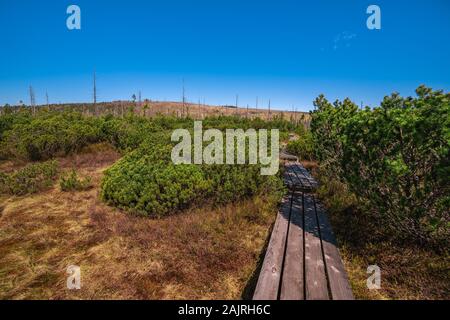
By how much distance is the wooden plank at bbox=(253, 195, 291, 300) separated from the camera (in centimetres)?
242

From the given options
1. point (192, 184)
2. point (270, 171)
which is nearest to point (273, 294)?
point (192, 184)

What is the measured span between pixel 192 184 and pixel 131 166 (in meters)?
1.78

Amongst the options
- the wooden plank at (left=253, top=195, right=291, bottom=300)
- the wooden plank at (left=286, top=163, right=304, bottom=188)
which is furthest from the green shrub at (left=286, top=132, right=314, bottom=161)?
the wooden plank at (left=253, top=195, right=291, bottom=300)

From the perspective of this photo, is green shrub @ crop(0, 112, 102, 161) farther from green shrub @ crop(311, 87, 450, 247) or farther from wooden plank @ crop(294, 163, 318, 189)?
green shrub @ crop(311, 87, 450, 247)

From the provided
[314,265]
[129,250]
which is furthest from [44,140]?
[314,265]

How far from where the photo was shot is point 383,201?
364 cm

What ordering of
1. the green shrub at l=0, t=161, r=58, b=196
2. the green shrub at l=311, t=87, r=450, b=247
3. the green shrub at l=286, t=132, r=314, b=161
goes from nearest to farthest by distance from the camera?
1. the green shrub at l=311, t=87, r=450, b=247
2. the green shrub at l=0, t=161, r=58, b=196
3. the green shrub at l=286, t=132, r=314, b=161

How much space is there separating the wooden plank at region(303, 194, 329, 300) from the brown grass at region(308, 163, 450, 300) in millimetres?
505

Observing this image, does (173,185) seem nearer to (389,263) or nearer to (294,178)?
(294,178)

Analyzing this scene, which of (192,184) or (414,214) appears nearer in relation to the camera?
(414,214)

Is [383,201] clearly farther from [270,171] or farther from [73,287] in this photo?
[73,287]

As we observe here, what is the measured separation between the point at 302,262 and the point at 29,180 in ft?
27.7

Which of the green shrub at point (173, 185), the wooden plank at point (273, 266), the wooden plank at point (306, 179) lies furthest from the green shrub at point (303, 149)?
the wooden plank at point (273, 266)

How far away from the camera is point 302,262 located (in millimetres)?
2998
